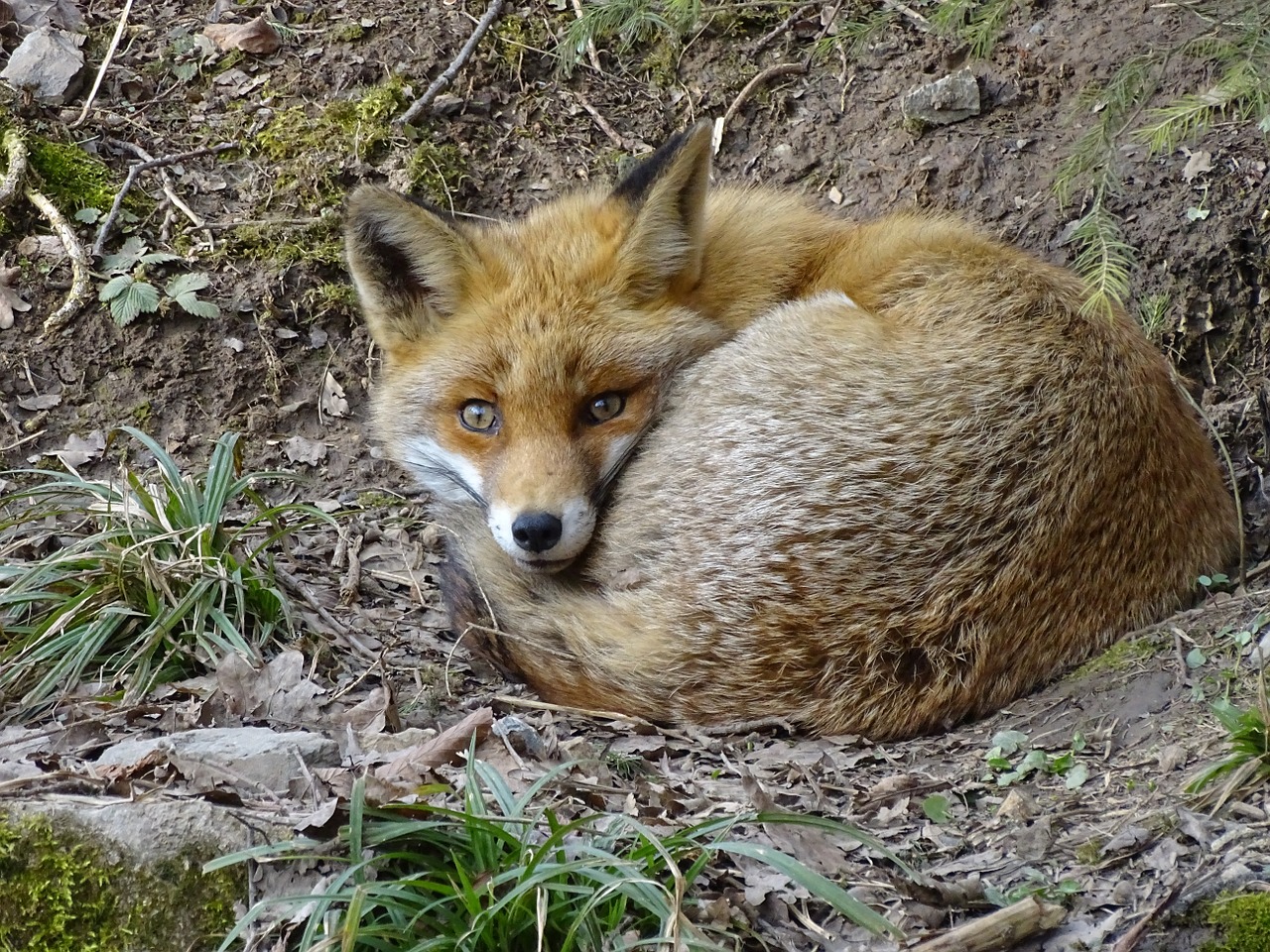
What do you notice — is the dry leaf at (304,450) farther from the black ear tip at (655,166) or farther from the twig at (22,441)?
the black ear tip at (655,166)

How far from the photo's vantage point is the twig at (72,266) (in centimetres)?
501

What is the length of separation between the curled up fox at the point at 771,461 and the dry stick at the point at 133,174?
1.95 meters

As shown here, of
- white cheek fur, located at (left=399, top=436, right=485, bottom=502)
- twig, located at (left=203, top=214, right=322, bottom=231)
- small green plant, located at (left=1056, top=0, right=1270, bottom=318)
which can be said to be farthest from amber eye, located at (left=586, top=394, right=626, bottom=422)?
twig, located at (left=203, top=214, right=322, bottom=231)

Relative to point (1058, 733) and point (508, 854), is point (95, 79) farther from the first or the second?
point (1058, 733)

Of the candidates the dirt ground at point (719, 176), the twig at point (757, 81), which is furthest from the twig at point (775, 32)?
the twig at point (757, 81)

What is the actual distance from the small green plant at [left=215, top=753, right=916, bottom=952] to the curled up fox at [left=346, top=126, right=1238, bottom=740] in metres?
0.97

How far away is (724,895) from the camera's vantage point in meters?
2.31

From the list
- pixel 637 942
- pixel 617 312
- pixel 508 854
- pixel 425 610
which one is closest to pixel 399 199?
pixel 617 312

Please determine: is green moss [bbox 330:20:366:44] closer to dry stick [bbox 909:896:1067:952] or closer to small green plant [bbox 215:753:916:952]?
small green plant [bbox 215:753:916:952]

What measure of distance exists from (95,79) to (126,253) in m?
1.16

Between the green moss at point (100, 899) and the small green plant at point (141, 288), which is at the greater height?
the small green plant at point (141, 288)

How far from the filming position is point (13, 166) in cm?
514

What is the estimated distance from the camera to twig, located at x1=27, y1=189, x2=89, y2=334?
5012 mm

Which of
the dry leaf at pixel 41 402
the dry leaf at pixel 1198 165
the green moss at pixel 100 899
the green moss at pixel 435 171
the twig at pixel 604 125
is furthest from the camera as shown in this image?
the twig at pixel 604 125
